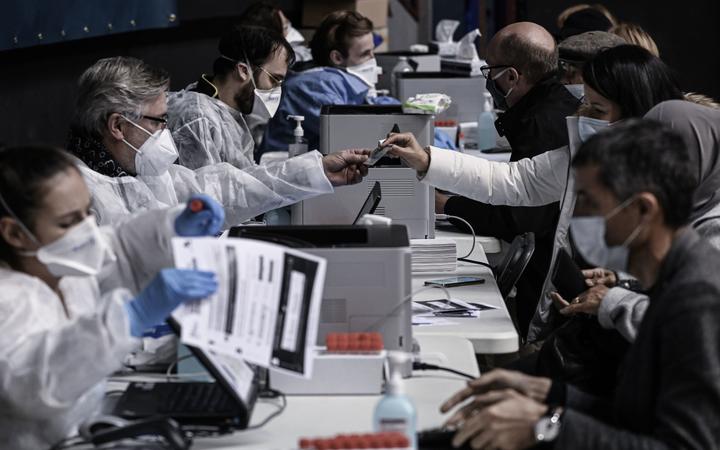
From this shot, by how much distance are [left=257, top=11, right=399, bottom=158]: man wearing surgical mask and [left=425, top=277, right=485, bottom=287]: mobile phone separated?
2.15 meters

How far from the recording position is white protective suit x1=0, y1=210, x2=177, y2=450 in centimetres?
189

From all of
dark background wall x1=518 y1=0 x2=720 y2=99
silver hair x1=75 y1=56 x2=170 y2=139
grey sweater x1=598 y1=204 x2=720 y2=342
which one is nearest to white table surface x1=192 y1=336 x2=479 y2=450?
grey sweater x1=598 y1=204 x2=720 y2=342

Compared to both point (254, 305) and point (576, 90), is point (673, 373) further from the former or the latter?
point (576, 90)

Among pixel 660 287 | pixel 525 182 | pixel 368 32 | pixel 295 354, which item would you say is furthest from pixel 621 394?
pixel 368 32

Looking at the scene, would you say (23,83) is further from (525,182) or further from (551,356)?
(551,356)

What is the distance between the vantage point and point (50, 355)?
1.90 metres

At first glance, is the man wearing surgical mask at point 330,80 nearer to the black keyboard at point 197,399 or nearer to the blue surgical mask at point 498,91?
the blue surgical mask at point 498,91

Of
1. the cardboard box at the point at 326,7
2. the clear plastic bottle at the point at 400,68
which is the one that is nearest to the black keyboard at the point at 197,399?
the clear plastic bottle at the point at 400,68

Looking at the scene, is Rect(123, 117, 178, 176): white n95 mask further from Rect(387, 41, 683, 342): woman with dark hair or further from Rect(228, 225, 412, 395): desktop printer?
Rect(228, 225, 412, 395): desktop printer

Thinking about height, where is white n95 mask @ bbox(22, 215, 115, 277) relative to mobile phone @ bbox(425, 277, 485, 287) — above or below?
above

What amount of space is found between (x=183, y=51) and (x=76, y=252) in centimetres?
572

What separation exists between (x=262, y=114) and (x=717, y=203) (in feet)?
8.66

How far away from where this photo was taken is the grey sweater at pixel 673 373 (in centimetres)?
170

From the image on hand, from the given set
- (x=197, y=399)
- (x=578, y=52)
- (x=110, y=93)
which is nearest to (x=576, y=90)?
(x=578, y=52)
